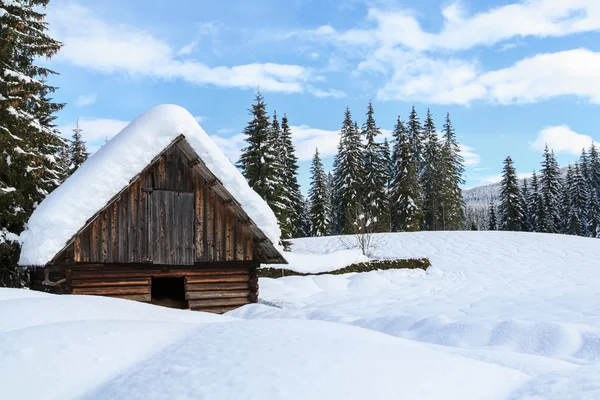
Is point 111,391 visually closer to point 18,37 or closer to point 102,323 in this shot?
point 102,323

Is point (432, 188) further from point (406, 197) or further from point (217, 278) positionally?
point (217, 278)

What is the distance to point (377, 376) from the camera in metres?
4.38

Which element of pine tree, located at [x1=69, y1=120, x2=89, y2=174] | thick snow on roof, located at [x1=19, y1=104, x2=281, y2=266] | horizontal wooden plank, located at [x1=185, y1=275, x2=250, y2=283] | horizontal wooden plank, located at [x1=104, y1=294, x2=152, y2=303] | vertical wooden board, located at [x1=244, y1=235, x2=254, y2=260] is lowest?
horizontal wooden plank, located at [x1=104, y1=294, x2=152, y2=303]

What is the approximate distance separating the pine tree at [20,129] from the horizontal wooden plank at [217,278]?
6.72m

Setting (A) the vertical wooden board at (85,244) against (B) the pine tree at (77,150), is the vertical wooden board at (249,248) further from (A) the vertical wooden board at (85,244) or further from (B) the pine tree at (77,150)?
(B) the pine tree at (77,150)

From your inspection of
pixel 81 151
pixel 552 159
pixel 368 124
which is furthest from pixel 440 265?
pixel 552 159

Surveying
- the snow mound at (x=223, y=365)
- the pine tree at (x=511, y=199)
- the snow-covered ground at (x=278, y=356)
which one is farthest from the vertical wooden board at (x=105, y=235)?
the pine tree at (x=511, y=199)

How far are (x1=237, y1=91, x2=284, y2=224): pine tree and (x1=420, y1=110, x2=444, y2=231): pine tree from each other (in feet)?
81.9

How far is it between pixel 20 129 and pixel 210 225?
8133 millimetres

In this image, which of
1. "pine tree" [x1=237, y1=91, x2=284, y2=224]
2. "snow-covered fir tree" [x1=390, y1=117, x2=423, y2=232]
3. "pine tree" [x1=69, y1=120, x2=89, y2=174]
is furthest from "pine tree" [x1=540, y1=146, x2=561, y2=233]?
"pine tree" [x1=69, y1=120, x2=89, y2=174]

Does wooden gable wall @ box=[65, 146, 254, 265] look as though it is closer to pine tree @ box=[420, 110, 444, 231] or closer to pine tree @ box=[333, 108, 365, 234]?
pine tree @ box=[333, 108, 365, 234]

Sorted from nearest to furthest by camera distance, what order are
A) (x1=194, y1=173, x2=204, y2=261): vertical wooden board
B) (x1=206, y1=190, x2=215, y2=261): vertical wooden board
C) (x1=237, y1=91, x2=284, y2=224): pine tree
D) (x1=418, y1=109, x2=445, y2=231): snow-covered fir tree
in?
1. (x1=194, y1=173, x2=204, y2=261): vertical wooden board
2. (x1=206, y1=190, x2=215, y2=261): vertical wooden board
3. (x1=237, y1=91, x2=284, y2=224): pine tree
4. (x1=418, y1=109, x2=445, y2=231): snow-covered fir tree

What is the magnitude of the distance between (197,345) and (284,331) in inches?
45.5

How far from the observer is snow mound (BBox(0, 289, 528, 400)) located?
417cm
